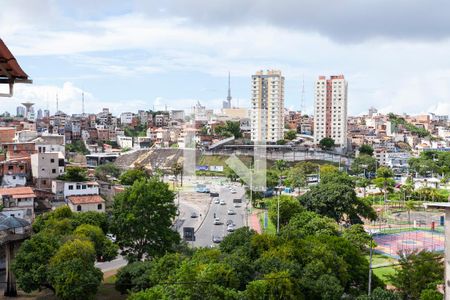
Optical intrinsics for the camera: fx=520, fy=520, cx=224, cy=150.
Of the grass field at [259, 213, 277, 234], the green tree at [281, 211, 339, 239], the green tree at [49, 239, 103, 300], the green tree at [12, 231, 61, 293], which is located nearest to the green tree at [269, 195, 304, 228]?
the grass field at [259, 213, 277, 234]

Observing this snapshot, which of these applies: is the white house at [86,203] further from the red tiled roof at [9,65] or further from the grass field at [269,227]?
the red tiled roof at [9,65]

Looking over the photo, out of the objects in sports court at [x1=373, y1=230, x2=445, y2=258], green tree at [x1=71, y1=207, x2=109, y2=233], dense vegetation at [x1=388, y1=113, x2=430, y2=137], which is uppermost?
dense vegetation at [x1=388, y1=113, x2=430, y2=137]

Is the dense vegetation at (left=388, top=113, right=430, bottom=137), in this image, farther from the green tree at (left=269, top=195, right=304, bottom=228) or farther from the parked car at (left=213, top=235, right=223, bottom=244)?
the parked car at (left=213, top=235, right=223, bottom=244)

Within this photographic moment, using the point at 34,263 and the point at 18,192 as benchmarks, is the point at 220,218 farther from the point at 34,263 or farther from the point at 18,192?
the point at 34,263

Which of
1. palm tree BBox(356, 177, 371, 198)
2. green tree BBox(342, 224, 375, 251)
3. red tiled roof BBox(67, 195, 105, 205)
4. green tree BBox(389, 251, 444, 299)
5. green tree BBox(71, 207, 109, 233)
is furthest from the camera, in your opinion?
palm tree BBox(356, 177, 371, 198)

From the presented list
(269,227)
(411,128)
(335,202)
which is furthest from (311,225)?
(411,128)

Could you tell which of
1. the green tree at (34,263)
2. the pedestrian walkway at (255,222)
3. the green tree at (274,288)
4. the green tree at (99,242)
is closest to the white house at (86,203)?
the green tree at (99,242)
